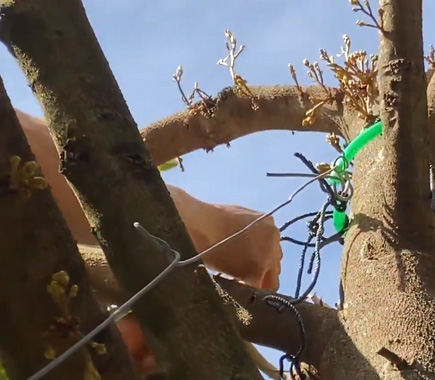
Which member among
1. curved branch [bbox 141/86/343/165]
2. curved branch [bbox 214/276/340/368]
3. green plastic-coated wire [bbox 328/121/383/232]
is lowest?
curved branch [bbox 214/276/340/368]

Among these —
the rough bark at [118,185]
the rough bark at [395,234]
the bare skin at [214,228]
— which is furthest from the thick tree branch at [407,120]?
the rough bark at [118,185]

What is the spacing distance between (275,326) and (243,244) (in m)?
0.24

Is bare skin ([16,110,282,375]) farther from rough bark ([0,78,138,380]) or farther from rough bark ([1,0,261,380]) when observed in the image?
rough bark ([0,78,138,380])

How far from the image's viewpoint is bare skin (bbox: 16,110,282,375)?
97 centimetres

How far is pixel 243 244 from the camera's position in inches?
41.2

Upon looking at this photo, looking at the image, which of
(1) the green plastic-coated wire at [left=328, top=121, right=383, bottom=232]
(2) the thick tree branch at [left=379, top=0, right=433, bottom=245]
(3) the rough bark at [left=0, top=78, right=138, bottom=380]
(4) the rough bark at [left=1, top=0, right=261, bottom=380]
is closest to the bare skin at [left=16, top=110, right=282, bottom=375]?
(1) the green plastic-coated wire at [left=328, top=121, right=383, bottom=232]

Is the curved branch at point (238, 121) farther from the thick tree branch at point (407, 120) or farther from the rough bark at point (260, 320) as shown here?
the rough bark at point (260, 320)

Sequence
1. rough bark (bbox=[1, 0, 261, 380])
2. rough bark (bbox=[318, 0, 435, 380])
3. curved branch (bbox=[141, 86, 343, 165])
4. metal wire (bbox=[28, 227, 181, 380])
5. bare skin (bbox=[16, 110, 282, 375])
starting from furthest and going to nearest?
curved branch (bbox=[141, 86, 343, 165]) < bare skin (bbox=[16, 110, 282, 375]) < rough bark (bbox=[318, 0, 435, 380]) < rough bark (bbox=[1, 0, 261, 380]) < metal wire (bbox=[28, 227, 181, 380])

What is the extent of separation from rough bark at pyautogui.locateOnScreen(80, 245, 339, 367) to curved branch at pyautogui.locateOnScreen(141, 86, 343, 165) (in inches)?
17.0

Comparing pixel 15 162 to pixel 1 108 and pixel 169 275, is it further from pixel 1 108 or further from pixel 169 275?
pixel 169 275

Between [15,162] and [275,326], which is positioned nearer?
[15,162]

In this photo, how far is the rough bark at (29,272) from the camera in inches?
17.4

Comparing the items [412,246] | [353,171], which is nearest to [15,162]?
[412,246]

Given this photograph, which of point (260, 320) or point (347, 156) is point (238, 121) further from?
point (260, 320)
